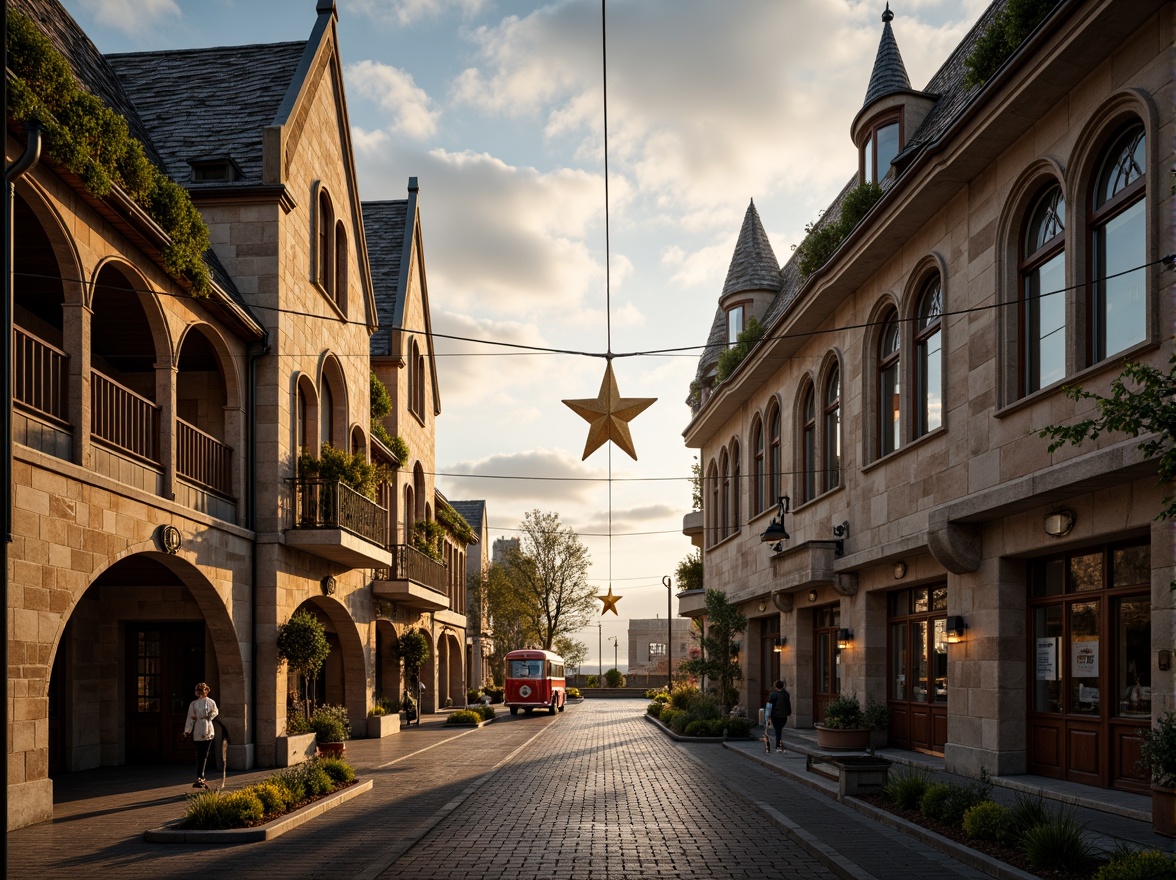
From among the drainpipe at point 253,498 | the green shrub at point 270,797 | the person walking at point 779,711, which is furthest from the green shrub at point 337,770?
the person walking at point 779,711

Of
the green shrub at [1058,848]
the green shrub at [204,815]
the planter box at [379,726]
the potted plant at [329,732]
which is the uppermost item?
the green shrub at [1058,848]

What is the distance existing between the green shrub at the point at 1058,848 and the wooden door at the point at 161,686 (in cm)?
1646

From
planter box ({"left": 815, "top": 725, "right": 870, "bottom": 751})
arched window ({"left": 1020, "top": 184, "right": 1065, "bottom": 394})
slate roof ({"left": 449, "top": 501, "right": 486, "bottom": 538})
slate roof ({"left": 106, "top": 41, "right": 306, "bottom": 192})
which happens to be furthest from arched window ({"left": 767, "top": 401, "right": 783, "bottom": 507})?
slate roof ({"left": 449, "top": 501, "right": 486, "bottom": 538})

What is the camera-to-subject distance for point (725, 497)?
127 ft

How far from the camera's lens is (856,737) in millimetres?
21172

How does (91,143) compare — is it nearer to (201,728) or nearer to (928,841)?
(201,728)

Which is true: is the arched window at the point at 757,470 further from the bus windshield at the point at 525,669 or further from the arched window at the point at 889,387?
the bus windshield at the point at 525,669

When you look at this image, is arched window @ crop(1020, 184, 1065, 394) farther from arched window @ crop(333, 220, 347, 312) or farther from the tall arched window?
arched window @ crop(333, 220, 347, 312)

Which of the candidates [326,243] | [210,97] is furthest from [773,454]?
[210,97]

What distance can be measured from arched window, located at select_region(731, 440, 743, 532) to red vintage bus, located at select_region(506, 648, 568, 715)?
43.3 feet

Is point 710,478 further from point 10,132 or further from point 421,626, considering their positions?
point 10,132

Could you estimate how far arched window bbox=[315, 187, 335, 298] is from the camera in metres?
25.0

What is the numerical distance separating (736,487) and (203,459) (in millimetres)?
20637

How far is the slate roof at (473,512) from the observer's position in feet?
232
